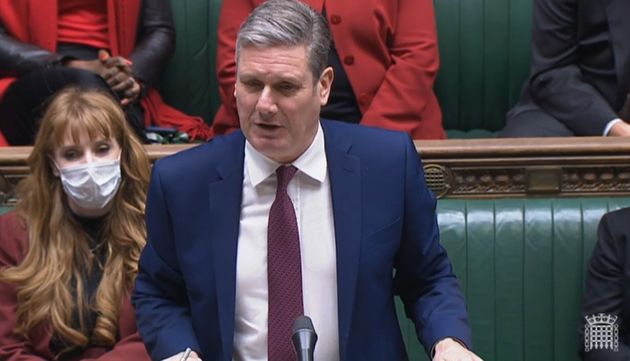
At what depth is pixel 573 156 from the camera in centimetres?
290

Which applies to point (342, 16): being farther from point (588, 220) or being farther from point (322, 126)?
point (322, 126)

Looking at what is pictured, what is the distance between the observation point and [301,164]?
6.19 feet

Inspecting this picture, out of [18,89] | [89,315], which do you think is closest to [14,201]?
[18,89]

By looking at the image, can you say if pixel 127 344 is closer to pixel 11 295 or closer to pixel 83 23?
pixel 11 295

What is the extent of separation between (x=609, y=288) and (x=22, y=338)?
1.17 m

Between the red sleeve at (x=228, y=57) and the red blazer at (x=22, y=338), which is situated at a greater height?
the red sleeve at (x=228, y=57)

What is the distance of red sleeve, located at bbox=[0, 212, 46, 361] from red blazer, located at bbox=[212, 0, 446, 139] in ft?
2.67

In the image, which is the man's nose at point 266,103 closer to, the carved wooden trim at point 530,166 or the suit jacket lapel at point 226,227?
the suit jacket lapel at point 226,227

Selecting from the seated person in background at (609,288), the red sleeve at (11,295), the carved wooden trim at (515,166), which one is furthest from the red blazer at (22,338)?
the seated person in background at (609,288)

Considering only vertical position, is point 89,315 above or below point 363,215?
below

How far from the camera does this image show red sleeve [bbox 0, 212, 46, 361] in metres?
2.39

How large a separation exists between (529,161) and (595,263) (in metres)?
0.30

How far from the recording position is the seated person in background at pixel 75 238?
2.41 metres

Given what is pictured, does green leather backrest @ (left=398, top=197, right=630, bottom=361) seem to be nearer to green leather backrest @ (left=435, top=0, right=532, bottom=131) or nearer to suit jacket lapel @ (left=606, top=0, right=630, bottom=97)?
suit jacket lapel @ (left=606, top=0, right=630, bottom=97)
